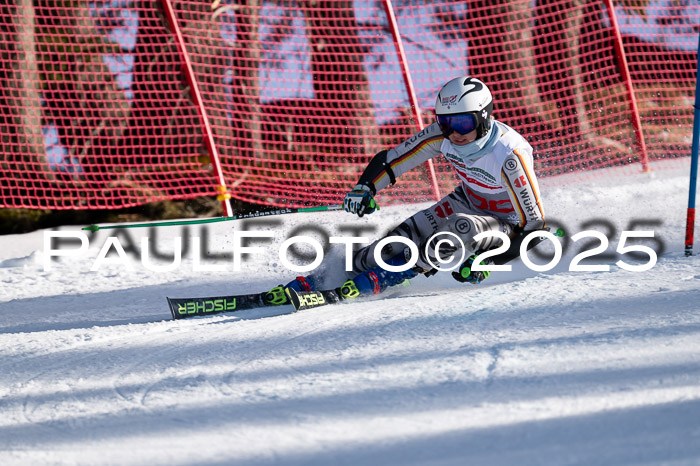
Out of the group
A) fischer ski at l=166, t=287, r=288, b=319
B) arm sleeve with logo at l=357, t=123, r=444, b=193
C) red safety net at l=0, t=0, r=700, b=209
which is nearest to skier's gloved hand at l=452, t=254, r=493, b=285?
arm sleeve with logo at l=357, t=123, r=444, b=193

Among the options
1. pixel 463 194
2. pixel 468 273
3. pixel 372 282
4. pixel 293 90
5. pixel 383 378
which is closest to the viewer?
pixel 383 378

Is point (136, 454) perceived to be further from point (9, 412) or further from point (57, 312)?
point (57, 312)

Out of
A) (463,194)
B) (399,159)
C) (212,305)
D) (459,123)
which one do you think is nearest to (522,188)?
(459,123)

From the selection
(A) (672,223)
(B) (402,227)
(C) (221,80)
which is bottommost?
(A) (672,223)

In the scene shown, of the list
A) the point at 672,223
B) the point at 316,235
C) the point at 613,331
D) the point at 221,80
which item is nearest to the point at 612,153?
the point at 672,223

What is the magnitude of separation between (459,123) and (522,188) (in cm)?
47

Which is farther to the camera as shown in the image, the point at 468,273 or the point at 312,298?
the point at 312,298

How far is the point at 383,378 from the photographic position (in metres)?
2.74

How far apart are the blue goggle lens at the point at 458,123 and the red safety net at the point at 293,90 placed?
132 inches

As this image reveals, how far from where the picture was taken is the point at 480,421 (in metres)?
2.32

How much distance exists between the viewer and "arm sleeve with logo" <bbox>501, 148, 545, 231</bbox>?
395 centimetres

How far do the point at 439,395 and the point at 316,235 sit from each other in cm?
372

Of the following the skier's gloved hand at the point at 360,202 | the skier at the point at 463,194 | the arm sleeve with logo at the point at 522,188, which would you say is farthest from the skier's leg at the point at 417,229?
the arm sleeve with logo at the point at 522,188

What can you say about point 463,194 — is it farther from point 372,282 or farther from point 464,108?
point 372,282
